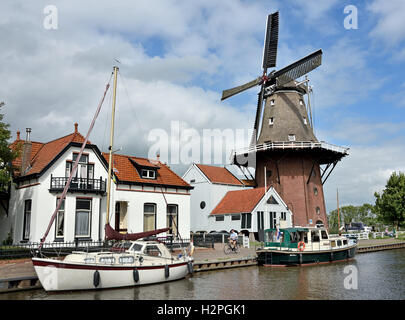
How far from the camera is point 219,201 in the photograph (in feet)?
138

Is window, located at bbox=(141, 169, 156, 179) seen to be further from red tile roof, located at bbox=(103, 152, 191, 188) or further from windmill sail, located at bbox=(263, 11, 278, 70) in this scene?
windmill sail, located at bbox=(263, 11, 278, 70)

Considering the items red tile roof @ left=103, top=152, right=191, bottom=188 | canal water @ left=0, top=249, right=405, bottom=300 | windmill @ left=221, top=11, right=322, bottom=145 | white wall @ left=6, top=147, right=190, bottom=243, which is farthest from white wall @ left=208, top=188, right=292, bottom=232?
canal water @ left=0, top=249, right=405, bottom=300

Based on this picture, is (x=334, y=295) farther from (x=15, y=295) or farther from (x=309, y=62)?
(x=309, y=62)

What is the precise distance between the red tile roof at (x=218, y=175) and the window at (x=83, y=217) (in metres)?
19.8

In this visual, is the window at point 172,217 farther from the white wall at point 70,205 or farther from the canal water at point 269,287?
the canal water at point 269,287

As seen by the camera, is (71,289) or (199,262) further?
(199,262)

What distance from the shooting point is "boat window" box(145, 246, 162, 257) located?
679 inches

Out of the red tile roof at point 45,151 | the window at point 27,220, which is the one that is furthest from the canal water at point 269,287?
the red tile roof at point 45,151

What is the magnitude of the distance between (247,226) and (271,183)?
813cm

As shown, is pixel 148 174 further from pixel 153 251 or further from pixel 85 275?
pixel 85 275

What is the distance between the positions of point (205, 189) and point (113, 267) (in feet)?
89.9

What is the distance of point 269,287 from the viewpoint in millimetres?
16172

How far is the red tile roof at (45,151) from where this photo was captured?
2387cm
